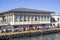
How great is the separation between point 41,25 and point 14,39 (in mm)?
10931

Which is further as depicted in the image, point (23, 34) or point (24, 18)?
point (24, 18)

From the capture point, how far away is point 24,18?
111 feet

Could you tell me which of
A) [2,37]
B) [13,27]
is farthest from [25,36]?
[2,37]

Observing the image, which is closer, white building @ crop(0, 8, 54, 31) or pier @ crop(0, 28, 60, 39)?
pier @ crop(0, 28, 60, 39)

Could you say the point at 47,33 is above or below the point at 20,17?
below

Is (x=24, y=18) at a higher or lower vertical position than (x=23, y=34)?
higher

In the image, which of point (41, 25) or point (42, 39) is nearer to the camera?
point (42, 39)

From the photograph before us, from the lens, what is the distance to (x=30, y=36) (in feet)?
97.8

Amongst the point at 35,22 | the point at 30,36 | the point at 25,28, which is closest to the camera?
the point at 30,36

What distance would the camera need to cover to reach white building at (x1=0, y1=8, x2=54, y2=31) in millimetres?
32500

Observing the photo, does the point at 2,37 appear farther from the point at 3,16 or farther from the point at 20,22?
the point at 3,16

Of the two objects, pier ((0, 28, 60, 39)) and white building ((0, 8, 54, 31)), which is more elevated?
white building ((0, 8, 54, 31))

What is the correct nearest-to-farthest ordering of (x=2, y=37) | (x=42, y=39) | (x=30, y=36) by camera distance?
(x=2, y=37)
(x=42, y=39)
(x=30, y=36)

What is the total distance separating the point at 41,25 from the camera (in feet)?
118
